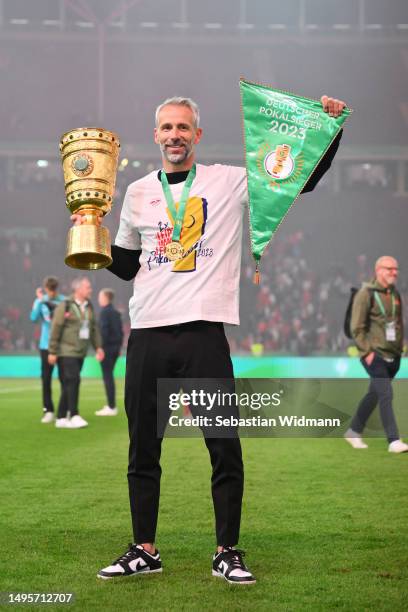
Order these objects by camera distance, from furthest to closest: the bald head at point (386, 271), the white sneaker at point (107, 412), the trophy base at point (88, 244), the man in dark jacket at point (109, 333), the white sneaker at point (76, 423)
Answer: the white sneaker at point (107, 412) → the man in dark jacket at point (109, 333) → the white sneaker at point (76, 423) → the bald head at point (386, 271) → the trophy base at point (88, 244)

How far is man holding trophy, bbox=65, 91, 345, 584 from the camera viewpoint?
3.81 metres

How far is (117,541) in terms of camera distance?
4676mm

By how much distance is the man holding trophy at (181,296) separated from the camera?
150 inches

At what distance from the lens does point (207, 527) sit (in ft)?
16.7

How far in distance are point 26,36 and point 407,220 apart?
16.1 m

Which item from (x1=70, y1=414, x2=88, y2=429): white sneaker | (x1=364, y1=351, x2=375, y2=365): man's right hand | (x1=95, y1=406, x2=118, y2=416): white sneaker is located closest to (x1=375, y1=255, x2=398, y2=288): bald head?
(x1=364, y1=351, x2=375, y2=365): man's right hand

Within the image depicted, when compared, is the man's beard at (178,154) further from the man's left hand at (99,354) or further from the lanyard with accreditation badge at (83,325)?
the man's left hand at (99,354)

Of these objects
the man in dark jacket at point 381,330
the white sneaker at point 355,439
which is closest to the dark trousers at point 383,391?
the man in dark jacket at point 381,330

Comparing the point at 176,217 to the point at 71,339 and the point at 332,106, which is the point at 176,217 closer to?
the point at 332,106

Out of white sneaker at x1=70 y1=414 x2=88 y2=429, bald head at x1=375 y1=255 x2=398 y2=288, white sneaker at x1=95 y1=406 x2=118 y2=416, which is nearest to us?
bald head at x1=375 y1=255 x2=398 y2=288

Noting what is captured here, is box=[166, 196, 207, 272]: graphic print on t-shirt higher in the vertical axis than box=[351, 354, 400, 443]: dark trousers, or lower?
higher

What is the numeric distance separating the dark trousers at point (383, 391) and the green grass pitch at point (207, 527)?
282 millimetres

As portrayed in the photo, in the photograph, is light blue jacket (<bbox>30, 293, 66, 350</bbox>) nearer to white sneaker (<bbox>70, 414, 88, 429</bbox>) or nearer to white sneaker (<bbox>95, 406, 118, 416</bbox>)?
white sneaker (<bbox>70, 414, 88, 429</bbox>)

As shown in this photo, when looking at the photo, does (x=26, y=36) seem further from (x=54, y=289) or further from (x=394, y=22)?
(x=54, y=289)
